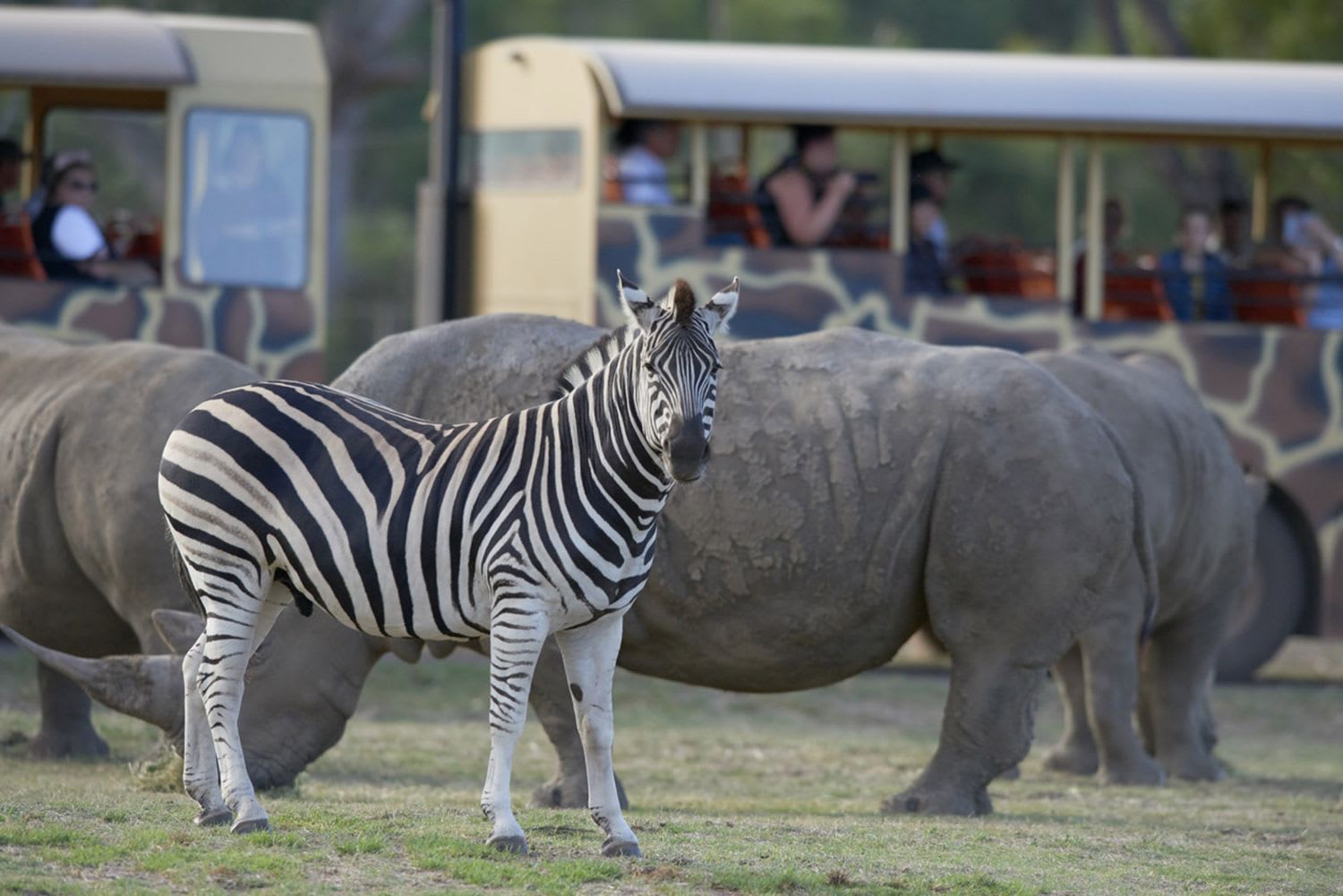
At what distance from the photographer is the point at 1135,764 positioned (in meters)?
10.1

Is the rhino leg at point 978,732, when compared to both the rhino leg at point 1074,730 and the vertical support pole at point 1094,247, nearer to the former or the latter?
the rhino leg at point 1074,730

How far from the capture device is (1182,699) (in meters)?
10.9

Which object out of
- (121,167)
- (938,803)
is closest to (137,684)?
(938,803)

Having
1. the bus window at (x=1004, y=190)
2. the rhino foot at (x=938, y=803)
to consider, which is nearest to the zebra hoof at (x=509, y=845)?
the rhino foot at (x=938, y=803)

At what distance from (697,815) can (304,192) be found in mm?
6789

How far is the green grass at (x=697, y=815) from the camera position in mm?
6078

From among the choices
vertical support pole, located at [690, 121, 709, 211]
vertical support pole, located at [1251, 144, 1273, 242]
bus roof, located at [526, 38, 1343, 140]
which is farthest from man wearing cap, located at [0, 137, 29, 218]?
vertical support pole, located at [1251, 144, 1273, 242]

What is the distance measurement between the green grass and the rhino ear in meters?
0.51

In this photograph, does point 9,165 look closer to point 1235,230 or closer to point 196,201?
point 196,201

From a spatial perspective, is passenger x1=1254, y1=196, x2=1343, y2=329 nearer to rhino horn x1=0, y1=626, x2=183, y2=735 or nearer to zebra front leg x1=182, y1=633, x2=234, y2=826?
rhino horn x1=0, y1=626, x2=183, y2=735

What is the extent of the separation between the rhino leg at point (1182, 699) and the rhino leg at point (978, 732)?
8.16 feet

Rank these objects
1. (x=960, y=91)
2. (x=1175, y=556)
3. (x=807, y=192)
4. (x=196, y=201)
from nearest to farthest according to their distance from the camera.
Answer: (x=1175, y=556)
(x=196, y=201)
(x=807, y=192)
(x=960, y=91)

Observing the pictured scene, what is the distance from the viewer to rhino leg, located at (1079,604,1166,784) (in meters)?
10.1

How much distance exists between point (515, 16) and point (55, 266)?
24457 mm
